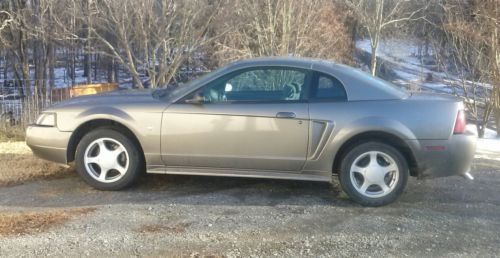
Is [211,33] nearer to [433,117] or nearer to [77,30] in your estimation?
[77,30]

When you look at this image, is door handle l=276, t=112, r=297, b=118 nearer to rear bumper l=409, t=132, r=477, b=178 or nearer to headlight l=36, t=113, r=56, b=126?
rear bumper l=409, t=132, r=477, b=178

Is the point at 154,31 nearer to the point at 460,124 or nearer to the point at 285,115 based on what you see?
the point at 285,115

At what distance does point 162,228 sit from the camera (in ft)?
14.8

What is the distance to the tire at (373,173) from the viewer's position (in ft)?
17.2

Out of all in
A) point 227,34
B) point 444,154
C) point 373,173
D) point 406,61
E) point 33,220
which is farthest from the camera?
point 406,61

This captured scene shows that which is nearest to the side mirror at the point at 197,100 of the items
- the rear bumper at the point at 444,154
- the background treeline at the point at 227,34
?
the rear bumper at the point at 444,154

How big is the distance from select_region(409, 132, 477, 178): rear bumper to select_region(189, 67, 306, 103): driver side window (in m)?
1.29

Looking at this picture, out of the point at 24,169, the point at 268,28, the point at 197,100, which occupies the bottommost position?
the point at 24,169

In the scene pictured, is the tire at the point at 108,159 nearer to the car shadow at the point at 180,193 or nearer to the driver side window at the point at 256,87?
the car shadow at the point at 180,193

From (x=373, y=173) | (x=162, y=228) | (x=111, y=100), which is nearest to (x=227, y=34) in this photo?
(x=111, y=100)

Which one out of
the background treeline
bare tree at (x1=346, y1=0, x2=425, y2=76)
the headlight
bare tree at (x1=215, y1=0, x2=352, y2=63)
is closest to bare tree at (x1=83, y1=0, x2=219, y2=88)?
the background treeline

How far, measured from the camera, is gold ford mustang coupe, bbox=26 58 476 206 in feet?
17.1

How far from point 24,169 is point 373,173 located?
4.24 meters

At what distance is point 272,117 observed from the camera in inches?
209
